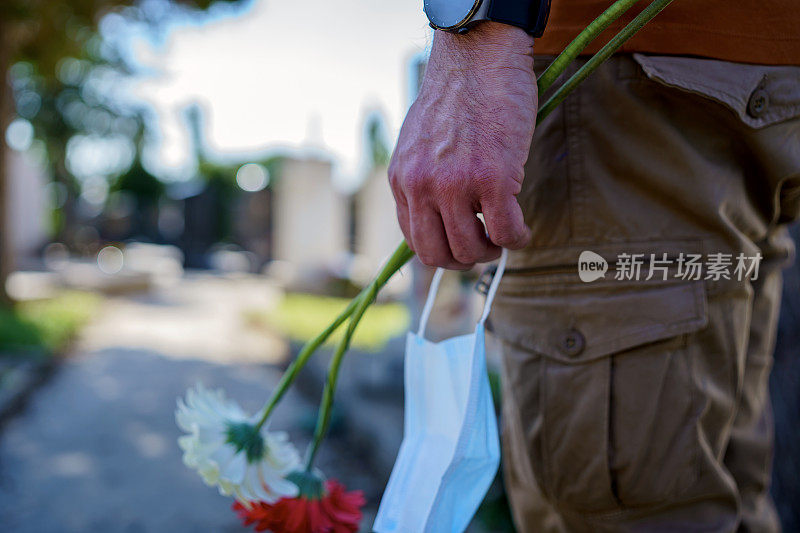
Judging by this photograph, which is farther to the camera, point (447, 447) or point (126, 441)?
point (126, 441)

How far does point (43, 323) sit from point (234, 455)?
648cm

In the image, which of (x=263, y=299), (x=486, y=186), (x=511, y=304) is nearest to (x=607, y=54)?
(x=486, y=186)

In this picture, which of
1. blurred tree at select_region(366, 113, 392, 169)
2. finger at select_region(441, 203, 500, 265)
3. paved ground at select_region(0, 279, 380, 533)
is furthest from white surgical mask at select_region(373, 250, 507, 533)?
blurred tree at select_region(366, 113, 392, 169)

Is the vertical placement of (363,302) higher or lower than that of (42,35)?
lower

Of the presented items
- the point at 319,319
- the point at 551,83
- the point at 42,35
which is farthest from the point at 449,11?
the point at 42,35

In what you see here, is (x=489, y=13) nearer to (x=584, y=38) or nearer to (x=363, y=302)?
(x=584, y=38)

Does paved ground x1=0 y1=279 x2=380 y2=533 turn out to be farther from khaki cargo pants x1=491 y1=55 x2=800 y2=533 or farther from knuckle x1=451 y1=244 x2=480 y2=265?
knuckle x1=451 y1=244 x2=480 y2=265

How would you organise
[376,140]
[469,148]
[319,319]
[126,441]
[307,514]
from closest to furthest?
[469,148] → [307,514] → [126,441] → [319,319] → [376,140]

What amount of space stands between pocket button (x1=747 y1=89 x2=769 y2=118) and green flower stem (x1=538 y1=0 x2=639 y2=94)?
0.90 feet

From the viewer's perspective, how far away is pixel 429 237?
0.84 m

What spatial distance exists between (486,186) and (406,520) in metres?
0.48

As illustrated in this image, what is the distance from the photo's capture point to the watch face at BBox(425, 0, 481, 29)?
827 millimetres

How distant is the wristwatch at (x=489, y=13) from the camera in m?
0.83

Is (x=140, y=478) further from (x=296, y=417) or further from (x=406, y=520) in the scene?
(x=406, y=520)
